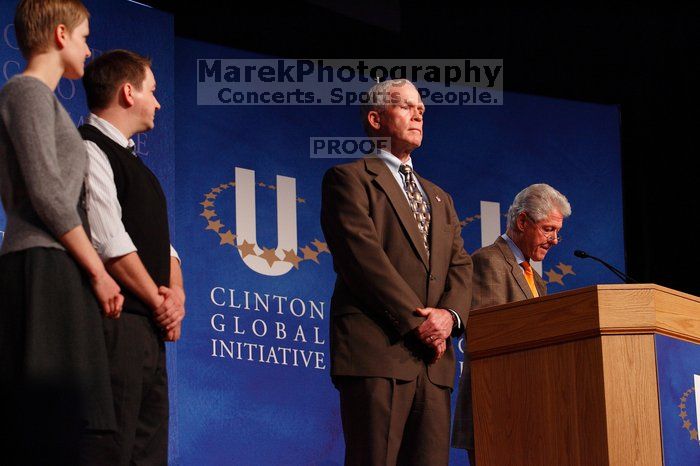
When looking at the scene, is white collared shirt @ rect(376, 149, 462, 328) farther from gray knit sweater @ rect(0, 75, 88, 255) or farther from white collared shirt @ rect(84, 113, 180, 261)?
gray knit sweater @ rect(0, 75, 88, 255)

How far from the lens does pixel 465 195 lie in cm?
606

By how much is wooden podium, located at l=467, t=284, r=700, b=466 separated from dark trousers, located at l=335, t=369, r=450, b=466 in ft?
0.91

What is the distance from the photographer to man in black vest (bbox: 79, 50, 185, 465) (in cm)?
253

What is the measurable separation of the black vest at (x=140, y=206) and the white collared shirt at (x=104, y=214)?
0.16 feet

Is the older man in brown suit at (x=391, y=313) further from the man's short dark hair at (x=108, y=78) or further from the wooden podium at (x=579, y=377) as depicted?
the man's short dark hair at (x=108, y=78)

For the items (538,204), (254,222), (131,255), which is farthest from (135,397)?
(254,222)

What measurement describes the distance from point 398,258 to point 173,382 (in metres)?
1.82

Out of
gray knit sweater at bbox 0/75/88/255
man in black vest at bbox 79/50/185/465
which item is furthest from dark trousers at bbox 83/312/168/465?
gray knit sweater at bbox 0/75/88/255

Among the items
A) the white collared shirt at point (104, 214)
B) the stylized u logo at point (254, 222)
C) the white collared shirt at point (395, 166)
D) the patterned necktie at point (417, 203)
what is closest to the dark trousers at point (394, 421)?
the patterned necktie at point (417, 203)

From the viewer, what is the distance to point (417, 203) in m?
3.47

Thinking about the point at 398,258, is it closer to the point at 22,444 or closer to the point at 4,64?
the point at 22,444

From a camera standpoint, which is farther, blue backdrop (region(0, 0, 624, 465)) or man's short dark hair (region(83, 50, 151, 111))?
blue backdrop (region(0, 0, 624, 465))

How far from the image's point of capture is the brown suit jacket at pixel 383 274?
316 centimetres

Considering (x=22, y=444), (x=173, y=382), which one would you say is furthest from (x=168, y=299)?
(x=173, y=382)
